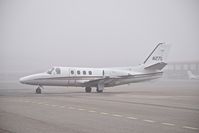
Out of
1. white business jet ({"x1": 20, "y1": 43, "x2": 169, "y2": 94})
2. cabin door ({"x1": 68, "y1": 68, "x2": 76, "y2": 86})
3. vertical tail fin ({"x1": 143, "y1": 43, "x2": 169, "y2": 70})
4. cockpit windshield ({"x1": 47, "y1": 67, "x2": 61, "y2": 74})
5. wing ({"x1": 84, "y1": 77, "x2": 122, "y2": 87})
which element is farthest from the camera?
vertical tail fin ({"x1": 143, "y1": 43, "x2": 169, "y2": 70})

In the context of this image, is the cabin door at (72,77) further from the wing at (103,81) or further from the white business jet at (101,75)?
the wing at (103,81)

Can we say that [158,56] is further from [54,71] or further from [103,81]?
[54,71]

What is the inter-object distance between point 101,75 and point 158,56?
5969 mm

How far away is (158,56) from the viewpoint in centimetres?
3228

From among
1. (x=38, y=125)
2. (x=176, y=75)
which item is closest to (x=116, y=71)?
(x=38, y=125)

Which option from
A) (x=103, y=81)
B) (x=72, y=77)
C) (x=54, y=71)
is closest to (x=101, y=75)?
(x=103, y=81)

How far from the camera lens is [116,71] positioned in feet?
103

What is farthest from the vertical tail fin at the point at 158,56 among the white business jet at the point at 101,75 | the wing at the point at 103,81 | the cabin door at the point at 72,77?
the cabin door at the point at 72,77

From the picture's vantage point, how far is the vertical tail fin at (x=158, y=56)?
31875 mm

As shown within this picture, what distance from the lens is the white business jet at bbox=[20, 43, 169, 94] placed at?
2800 cm

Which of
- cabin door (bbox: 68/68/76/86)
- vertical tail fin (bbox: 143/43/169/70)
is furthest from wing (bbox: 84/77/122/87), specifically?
vertical tail fin (bbox: 143/43/169/70)

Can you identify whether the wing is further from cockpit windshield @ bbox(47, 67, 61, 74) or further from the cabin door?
cockpit windshield @ bbox(47, 67, 61, 74)

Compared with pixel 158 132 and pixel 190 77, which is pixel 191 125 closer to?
pixel 158 132

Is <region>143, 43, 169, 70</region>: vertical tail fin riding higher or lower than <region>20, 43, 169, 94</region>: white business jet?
higher
